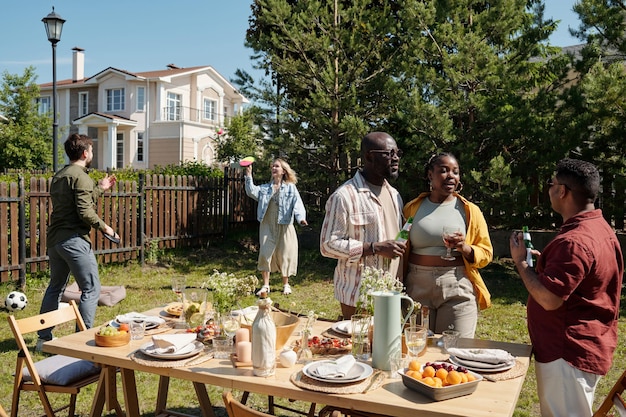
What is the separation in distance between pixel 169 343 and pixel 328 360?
0.83m

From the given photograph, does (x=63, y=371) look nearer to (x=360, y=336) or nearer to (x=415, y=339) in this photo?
(x=360, y=336)

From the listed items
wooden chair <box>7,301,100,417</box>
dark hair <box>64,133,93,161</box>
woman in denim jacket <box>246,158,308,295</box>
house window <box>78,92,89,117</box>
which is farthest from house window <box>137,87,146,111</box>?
wooden chair <box>7,301,100,417</box>

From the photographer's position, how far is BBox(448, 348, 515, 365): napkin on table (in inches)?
104

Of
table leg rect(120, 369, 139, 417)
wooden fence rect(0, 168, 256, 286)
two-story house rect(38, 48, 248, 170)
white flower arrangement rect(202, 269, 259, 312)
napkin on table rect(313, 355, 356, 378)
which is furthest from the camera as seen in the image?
two-story house rect(38, 48, 248, 170)

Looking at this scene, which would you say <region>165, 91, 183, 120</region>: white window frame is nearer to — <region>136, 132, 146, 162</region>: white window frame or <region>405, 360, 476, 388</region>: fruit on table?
<region>136, 132, 146, 162</region>: white window frame

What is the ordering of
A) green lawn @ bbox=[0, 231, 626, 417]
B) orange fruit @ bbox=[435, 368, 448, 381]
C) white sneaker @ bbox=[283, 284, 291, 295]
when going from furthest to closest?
white sneaker @ bbox=[283, 284, 291, 295] < green lawn @ bbox=[0, 231, 626, 417] < orange fruit @ bbox=[435, 368, 448, 381]

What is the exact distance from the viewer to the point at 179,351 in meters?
2.85

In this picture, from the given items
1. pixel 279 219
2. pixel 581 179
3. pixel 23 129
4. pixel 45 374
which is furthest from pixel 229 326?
pixel 23 129

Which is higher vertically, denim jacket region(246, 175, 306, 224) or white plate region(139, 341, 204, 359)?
denim jacket region(246, 175, 306, 224)

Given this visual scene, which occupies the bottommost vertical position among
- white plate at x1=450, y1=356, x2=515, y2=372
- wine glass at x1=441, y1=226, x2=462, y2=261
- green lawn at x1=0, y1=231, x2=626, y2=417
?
green lawn at x1=0, y1=231, x2=626, y2=417

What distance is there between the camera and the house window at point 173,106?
32.4 m

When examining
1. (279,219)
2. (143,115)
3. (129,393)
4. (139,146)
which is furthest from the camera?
(139,146)

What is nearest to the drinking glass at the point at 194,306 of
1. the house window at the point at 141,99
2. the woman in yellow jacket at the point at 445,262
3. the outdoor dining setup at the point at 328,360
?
the outdoor dining setup at the point at 328,360

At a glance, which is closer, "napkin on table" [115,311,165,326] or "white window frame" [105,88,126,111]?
"napkin on table" [115,311,165,326]
